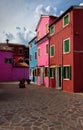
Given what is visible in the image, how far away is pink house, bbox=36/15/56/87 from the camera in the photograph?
33.8m

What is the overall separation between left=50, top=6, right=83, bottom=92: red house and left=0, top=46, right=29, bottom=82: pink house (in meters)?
24.7

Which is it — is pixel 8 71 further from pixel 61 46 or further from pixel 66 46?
pixel 66 46

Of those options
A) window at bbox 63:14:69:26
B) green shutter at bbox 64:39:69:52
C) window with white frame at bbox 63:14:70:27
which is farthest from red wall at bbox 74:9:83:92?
green shutter at bbox 64:39:69:52

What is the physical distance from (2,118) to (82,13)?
16337 mm

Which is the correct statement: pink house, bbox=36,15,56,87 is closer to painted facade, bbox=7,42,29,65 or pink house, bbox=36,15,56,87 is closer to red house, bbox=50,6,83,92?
red house, bbox=50,6,83,92

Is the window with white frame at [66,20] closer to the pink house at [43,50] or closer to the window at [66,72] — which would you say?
the window at [66,72]

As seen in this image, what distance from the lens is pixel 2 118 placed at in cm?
1004

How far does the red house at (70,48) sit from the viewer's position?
23828 millimetres

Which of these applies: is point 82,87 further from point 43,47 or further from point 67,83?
point 43,47

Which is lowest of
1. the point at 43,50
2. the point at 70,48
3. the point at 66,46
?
the point at 70,48

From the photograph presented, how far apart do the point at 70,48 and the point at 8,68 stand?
29.8m

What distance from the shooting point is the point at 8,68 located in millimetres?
52969

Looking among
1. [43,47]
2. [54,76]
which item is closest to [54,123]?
[54,76]

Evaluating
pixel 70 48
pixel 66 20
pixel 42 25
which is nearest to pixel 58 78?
pixel 70 48
